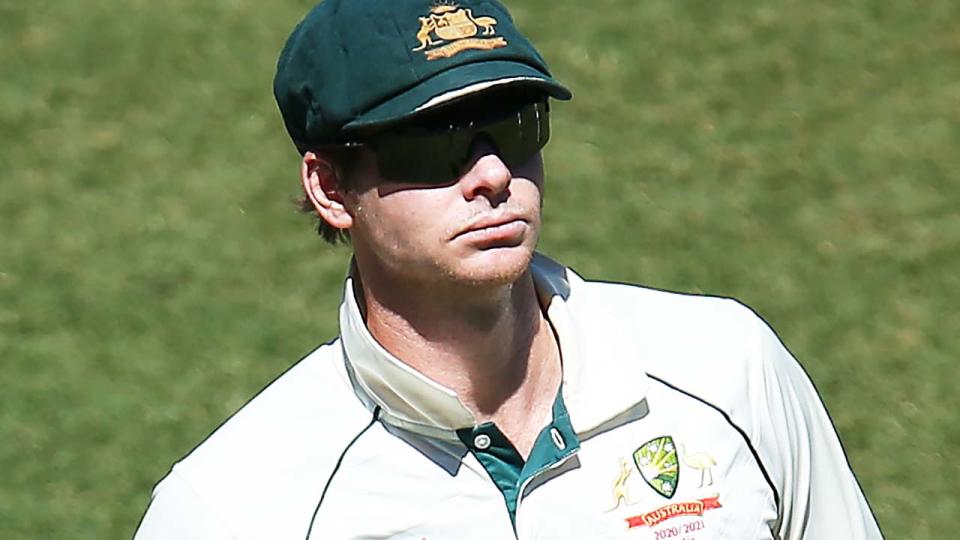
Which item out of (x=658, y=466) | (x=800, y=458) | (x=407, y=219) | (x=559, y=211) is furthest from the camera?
(x=559, y=211)

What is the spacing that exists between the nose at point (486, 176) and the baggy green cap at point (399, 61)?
0.43 feet

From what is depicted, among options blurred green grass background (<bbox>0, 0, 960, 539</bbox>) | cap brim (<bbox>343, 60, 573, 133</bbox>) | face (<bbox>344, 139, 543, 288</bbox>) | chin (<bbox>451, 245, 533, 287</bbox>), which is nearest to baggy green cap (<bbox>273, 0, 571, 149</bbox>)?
cap brim (<bbox>343, 60, 573, 133</bbox>)

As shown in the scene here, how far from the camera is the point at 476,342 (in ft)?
9.93

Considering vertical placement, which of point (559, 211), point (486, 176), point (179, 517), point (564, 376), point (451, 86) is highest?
point (451, 86)

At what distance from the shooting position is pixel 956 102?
23.7ft

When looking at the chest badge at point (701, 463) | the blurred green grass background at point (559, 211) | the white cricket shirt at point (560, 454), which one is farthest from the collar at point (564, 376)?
the blurred green grass background at point (559, 211)

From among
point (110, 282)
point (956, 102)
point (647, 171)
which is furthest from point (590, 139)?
point (110, 282)

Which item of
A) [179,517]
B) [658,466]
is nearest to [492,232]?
[658,466]

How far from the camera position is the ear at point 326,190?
10.1 ft

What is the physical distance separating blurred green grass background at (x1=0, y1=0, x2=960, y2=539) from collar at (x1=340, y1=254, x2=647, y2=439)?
267 cm

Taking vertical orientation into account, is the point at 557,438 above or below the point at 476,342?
below

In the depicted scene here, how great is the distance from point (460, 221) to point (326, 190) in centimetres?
32

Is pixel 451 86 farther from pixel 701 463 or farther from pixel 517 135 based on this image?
pixel 701 463

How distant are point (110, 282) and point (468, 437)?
12.8ft
